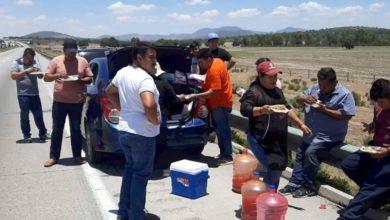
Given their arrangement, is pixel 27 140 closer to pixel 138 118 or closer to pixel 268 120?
pixel 138 118

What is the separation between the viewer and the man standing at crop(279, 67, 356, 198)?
5895mm

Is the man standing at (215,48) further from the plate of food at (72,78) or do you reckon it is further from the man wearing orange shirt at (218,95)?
the plate of food at (72,78)

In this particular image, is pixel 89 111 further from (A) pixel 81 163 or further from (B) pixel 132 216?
(B) pixel 132 216

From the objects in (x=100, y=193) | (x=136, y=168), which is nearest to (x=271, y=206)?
(x=136, y=168)

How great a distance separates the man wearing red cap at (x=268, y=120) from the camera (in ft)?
16.5

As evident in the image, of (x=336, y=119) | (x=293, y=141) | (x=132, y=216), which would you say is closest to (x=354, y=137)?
(x=293, y=141)

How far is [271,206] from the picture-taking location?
4680 millimetres

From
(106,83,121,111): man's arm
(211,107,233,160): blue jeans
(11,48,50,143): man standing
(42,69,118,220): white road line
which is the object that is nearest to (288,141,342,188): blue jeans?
(211,107,233,160): blue jeans

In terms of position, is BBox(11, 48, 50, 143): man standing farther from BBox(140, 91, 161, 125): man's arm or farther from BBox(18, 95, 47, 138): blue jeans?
BBox(140, 91, 161, 125): man's arm

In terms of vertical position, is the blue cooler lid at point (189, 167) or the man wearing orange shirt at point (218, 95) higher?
the man wearing orange shirt at point (218, 95)

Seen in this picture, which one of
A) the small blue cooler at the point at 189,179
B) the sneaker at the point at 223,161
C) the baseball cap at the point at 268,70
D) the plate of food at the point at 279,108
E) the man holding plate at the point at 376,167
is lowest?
the sneaker at the point at 223,161

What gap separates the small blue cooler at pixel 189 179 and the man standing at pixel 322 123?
102 centimetres

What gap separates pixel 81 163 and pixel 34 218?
2.46m

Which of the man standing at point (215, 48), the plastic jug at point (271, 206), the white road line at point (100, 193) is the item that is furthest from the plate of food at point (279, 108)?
the man standing at point (215, 48)
